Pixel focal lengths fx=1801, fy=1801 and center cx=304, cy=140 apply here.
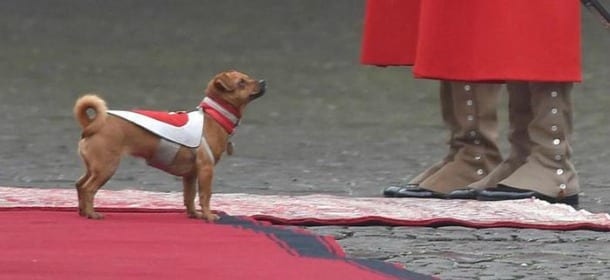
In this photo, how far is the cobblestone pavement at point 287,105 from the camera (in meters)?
4.83

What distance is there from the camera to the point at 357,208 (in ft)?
18.0

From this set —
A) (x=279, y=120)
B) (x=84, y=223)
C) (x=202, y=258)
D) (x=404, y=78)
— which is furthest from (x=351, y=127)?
(x=202, y=258)

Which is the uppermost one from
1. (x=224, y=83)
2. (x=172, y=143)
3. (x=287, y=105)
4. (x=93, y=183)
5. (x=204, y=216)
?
(x=224, y=83)

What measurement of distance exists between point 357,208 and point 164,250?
4.62 feet

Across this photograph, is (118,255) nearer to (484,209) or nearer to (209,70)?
(484,209)

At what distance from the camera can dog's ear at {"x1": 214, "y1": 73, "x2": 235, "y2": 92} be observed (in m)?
4.88

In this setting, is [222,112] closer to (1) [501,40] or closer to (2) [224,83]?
(2) [224,83]

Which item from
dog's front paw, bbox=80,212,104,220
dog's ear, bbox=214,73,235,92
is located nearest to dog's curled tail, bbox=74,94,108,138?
dog's front paw, bbox=80,212,104,220

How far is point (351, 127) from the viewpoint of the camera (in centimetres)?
978

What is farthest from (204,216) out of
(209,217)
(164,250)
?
(164,250)

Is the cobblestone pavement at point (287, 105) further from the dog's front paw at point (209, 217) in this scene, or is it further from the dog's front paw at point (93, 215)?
the dog's front paw at point (93, 215)

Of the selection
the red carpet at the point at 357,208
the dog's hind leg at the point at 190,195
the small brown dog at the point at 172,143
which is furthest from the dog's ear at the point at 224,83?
the red carpet at the point at 357,208

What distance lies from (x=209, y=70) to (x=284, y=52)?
65.9 inches

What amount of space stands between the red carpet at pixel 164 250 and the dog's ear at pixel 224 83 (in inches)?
14.2
